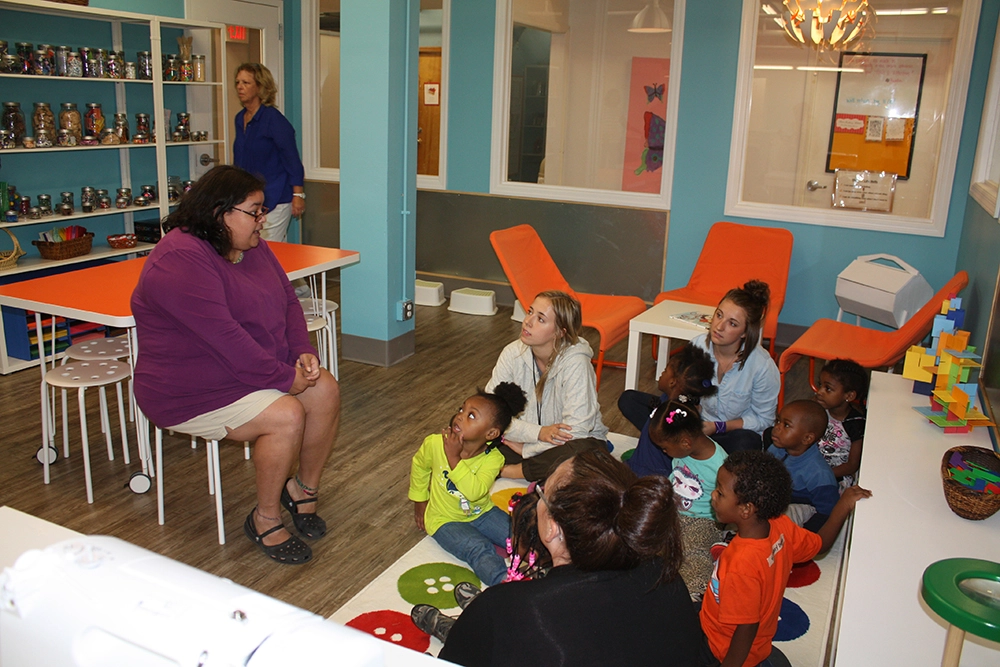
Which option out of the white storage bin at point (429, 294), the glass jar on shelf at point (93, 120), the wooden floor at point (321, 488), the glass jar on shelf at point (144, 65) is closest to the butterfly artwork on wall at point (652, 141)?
the white storage bin at point (429, 294)

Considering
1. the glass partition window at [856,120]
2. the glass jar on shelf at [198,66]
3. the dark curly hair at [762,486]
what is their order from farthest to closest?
the glass jar on shelf at [198,66], the glass partition window at [856,120], the dark curly hair at [762,486]

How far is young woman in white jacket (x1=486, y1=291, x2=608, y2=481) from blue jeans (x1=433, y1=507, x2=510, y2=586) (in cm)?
29

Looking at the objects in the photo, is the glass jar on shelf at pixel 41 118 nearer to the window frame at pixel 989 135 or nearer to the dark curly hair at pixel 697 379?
the dark curly hair at pixel 697 379

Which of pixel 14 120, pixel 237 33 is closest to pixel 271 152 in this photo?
pixel 14 120

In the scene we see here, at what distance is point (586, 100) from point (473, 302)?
1670 millimetres

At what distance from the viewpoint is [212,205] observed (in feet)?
8.66

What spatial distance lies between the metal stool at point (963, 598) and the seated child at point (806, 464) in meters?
1.50

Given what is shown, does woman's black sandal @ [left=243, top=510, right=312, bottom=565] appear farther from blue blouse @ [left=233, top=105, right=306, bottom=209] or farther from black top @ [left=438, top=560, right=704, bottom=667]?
blue blouse @ [left=233, top=105, right=306, bottom=209]

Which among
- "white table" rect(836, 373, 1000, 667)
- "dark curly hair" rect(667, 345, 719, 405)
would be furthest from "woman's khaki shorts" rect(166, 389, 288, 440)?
"white table" rect(836, 373, 1000, 667)

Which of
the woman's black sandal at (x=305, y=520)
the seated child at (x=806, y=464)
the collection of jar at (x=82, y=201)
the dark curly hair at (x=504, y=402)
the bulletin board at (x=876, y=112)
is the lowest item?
the woman's black sandal at (x=305, y=520)

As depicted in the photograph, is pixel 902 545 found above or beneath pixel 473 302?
above

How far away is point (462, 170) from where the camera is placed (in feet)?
20.9

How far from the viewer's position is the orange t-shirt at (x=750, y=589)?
6.27 ft

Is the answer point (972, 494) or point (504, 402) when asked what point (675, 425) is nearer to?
point (504, 402)
